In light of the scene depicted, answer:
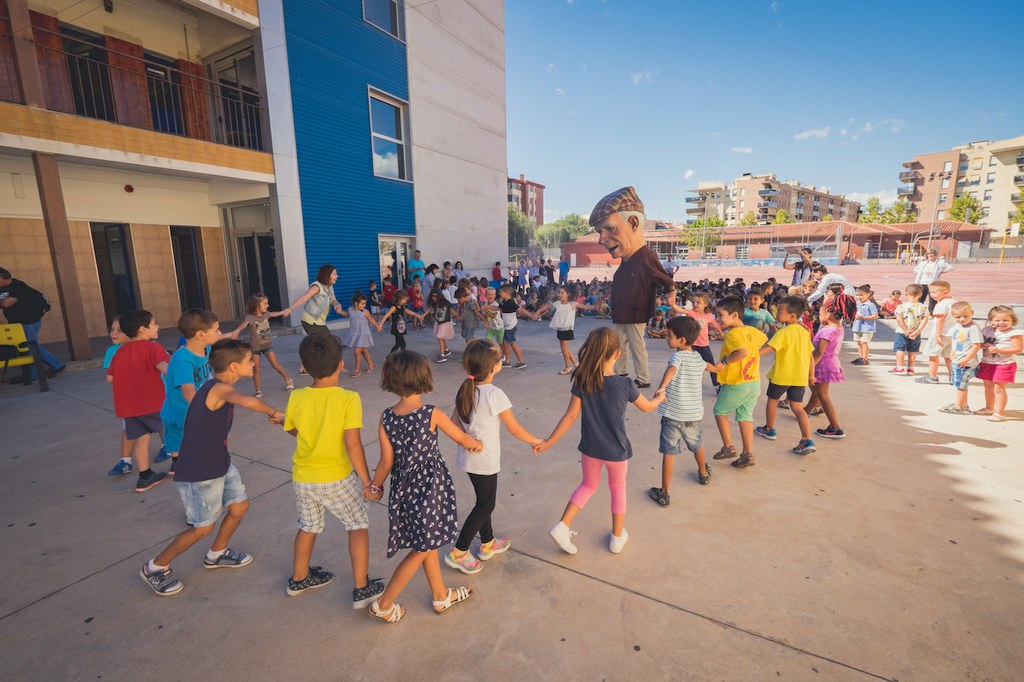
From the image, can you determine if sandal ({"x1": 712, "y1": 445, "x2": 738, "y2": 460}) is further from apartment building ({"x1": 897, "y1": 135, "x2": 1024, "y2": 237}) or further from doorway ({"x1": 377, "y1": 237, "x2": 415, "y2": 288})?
apartment building ({"x1": 897, "y1": 135, "x2": 1024, "y2": 237})

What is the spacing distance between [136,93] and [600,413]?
1294 cm

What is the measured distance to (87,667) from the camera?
6.80ft

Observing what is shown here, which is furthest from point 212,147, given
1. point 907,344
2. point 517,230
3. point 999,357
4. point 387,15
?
point 517,230

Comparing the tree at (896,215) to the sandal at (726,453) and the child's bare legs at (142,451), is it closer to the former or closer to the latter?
the sandal at (726,453)

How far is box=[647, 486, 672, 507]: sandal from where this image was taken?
11.0 ft

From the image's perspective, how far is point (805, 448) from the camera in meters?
4.16

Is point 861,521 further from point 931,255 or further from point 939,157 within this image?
point 939,157

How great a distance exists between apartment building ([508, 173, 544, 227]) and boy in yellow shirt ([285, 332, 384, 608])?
76711 millimetres

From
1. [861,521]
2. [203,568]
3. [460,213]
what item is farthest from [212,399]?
[460,213]

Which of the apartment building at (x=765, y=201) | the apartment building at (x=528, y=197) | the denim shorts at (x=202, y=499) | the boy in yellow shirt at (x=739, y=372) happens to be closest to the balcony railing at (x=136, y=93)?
the denim shorts at (x=202, y=499)

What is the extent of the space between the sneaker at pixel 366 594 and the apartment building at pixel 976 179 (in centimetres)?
8231

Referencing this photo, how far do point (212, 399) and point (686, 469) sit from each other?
363 centimetres

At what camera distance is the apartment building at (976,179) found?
213 ft

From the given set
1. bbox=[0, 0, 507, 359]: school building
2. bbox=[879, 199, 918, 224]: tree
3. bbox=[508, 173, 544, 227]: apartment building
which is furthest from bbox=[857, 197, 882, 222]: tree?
bbox=[0, 0, 507, 359]: school building
